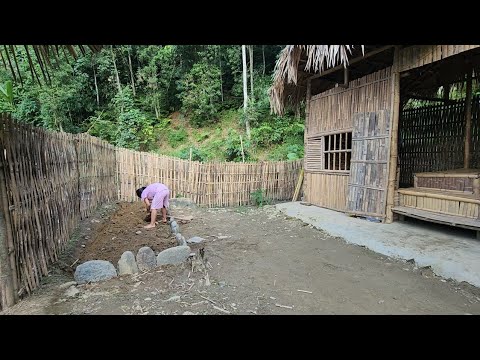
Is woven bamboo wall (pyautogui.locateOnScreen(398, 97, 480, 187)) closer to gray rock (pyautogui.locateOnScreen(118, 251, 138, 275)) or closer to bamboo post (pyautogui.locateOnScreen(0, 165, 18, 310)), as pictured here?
gray rock (pyautogui.locateOnScreen(118, 251, 138, 275))

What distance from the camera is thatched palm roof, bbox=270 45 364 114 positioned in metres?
6.25

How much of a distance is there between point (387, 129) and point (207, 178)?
578cm

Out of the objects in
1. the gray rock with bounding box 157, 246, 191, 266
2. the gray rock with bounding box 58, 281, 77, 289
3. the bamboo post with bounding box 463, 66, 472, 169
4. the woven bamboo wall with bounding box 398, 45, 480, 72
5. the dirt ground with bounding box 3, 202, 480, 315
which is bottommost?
the dirt ground with bounding box 3, 202, 480, 315

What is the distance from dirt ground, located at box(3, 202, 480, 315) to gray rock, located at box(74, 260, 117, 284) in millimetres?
135

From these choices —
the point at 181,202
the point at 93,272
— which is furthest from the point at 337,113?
the point at 93,272

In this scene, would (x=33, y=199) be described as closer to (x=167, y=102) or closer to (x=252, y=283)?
(x=252, y=283)

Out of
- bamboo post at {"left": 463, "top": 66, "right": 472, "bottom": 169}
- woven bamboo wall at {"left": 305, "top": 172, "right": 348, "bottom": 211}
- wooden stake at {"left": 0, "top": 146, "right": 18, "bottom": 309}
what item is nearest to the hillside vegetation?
woven bamboo wall at {"left": 305, "top": 172, "right": 348, "bottom": 211}

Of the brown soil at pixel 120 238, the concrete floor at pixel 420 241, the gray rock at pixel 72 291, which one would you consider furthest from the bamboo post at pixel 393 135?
the gray rock at pixel 72 291

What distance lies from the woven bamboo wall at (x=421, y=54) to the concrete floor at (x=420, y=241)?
3.07 meters
